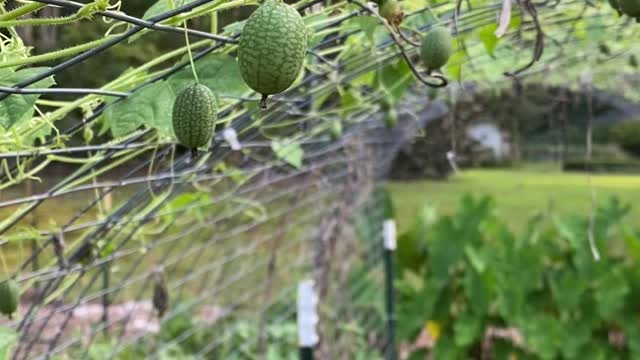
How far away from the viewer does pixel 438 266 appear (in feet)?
12.8

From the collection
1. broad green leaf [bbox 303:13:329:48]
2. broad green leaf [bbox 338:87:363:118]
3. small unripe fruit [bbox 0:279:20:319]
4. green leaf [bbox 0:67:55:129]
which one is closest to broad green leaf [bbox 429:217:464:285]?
broad green leaf [bbox 338:87:363:118]

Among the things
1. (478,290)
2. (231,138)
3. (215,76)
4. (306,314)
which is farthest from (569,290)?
(215,76)

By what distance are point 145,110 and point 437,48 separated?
35cm

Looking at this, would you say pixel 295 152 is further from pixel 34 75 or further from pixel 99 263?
pixel 34 75

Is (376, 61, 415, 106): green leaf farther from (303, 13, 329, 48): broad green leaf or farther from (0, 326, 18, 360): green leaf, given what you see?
(0, 326, 18, 360): green leaf

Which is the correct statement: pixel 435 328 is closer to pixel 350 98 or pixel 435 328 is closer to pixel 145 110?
pixel 350 98

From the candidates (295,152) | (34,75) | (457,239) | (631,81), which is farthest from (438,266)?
(34,75)

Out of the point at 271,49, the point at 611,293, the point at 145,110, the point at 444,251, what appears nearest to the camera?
the point at 271,49

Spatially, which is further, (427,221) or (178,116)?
(427,221)

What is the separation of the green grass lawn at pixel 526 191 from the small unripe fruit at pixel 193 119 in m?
5.91

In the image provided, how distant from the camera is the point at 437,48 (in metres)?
1.03

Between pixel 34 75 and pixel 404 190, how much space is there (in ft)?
19.0

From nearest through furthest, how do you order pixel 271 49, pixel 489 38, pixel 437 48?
pixel 271 49, pixel 437 48, pixel 489 38

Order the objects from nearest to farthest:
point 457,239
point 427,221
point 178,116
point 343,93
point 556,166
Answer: point 178,116 → point 343,93 → point 457,239 → point 427,221 → point 556,166
